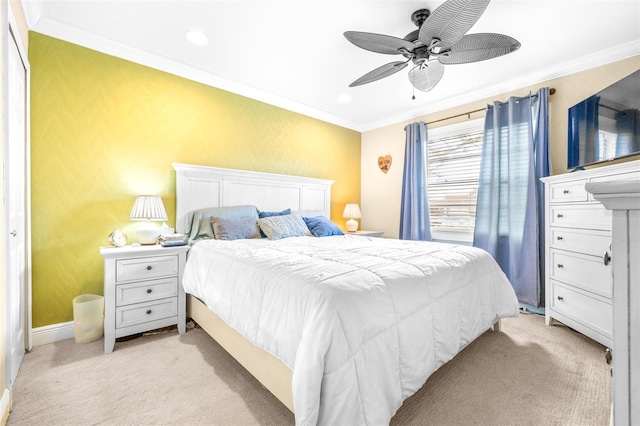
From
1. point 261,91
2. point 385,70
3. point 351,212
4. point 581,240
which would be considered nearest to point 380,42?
point 385,70

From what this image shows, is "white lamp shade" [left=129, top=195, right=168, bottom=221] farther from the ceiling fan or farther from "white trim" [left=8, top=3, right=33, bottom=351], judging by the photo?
the ceiling fan

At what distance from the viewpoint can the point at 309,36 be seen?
2.42 m

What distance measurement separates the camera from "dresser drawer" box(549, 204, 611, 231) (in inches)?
79.8

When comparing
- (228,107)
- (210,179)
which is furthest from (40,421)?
(228,107)

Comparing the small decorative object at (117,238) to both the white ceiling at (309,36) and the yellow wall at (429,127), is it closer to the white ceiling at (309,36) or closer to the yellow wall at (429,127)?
the white ceiling at (309,36)

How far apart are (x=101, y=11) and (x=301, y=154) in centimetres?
242

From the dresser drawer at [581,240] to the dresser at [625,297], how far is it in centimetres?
179

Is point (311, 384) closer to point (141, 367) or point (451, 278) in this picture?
point (451, 278)

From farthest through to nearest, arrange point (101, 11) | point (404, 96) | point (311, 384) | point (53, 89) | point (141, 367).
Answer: point (404, 96), point (53, 89), point (101, 11), point (141, 367), point (311, 384)

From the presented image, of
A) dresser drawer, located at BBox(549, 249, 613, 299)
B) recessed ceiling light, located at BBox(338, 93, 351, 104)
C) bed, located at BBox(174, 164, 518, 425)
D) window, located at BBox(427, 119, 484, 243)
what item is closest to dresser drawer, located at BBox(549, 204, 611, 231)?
dresser drawer, located at BBox(549, 249, 613, 299)

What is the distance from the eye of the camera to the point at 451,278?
1717mm

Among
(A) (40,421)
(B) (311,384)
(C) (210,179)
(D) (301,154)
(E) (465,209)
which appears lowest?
(A) (40,421)

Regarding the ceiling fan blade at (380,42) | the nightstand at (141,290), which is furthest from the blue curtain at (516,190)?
the nightstand at (141,290)

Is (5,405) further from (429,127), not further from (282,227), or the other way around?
(429,127)
